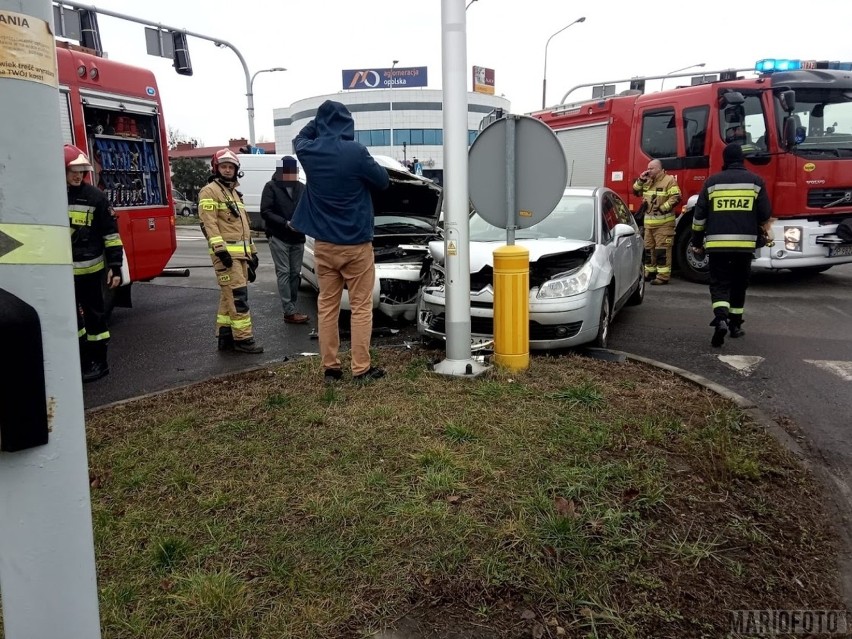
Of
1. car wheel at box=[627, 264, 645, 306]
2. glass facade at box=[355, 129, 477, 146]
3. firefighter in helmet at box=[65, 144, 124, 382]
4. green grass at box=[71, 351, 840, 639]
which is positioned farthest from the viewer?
glass facade at box=[355, 129, 477, 146]

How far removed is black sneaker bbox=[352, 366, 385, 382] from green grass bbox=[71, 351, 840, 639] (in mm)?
405

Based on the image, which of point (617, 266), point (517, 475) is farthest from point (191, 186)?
point (517, 475)

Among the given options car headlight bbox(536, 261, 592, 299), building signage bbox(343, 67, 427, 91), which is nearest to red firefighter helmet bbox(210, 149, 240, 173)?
car headlight bbox(536, 261, 592, 299)

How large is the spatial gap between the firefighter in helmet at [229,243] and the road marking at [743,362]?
14.6ft

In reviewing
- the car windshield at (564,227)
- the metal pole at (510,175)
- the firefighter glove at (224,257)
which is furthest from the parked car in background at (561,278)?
the firefighter glove at (224,257)

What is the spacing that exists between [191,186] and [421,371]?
40.1m

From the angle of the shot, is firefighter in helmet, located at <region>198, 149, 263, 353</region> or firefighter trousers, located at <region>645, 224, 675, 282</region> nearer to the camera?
firefighter in helmet, located at <region>198, 149, 263, 353</region>

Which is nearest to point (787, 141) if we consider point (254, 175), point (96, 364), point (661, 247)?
point (661, 247)

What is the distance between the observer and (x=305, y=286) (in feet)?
35.2

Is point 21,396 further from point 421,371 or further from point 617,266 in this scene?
point 617,266

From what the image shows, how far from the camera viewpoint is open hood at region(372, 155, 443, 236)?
24.9ft

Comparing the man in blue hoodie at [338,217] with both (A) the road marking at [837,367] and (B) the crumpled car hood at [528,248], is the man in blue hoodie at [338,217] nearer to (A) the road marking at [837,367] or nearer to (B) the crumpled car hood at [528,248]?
(B) the crumpled car hood at [528,248]

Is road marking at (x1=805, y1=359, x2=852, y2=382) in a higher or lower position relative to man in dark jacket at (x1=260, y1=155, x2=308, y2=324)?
lower

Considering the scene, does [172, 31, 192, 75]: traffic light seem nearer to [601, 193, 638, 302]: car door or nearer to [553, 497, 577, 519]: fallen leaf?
[601, 193, 638, 302]: car door
